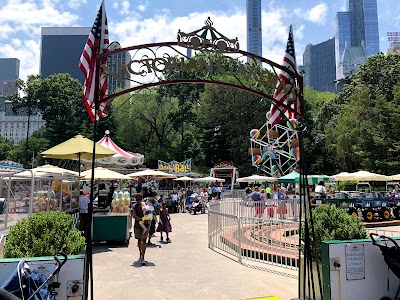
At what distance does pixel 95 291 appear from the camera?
6164 mm

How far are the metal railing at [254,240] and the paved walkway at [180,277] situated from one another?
0.42 meters

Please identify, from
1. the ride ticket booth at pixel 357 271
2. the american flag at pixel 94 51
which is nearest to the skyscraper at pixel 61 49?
the american flag at pixel 94 51

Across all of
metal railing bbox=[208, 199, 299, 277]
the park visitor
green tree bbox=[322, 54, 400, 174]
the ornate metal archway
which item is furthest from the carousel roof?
green tree bbox=[322, 54, 400, 174]

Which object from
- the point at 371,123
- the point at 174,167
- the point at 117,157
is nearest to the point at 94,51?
the point at 117,157

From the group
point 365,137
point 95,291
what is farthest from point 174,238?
point 365,137

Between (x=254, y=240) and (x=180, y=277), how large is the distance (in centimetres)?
253

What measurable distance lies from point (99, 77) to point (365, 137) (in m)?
33.2

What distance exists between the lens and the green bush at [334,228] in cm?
511

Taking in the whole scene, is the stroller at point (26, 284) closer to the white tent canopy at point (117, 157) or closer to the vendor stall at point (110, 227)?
the vendor stall at point (110, 227)

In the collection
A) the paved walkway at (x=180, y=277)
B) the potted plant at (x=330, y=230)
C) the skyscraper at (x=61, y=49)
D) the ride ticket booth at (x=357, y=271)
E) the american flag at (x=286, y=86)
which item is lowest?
the paved walkway at (x=180, y=277)

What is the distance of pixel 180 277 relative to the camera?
23.3 ft

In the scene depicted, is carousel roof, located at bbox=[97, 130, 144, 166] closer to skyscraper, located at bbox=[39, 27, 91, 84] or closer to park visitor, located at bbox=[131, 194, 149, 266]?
park visitor, located at bbox=[131, 194, 149, 266]

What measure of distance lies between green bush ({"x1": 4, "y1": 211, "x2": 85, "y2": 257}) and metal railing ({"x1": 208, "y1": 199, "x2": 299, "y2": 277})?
5077 millimetres

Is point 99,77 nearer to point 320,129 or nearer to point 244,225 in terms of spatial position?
point 244,225
